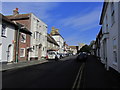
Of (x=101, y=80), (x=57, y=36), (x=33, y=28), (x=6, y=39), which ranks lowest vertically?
(x=101, y=80)

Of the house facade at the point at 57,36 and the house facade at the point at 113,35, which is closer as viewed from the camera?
the house facade at the point at 113,35

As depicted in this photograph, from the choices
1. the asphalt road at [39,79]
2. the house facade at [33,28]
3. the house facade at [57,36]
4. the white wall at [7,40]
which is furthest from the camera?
the house facade at [57,36]

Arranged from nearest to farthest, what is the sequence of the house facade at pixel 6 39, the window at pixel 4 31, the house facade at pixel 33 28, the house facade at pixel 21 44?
the house facade at pixel 6 39, the window at pixel 4 31, the house facade at pixel 21 44, the house facade at pixel 33 28

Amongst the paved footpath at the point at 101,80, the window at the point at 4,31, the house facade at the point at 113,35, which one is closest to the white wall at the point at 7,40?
the window at the point at 4,31

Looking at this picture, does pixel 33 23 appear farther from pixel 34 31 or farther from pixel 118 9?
pixel 118 9

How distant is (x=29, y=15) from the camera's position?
25922 millimetres

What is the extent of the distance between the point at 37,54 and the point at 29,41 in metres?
4.90

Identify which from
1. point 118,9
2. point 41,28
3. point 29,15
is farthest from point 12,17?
point 118,9

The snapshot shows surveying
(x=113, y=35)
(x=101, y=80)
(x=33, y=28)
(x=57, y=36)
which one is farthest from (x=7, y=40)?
(x=57, y=36)

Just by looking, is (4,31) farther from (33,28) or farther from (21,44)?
(33,28)

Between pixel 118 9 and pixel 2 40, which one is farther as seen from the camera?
pixel 2 40

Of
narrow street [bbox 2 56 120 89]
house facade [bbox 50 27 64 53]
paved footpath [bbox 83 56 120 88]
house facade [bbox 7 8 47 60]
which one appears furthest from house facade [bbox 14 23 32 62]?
house facade [bbox 50 27 64 53]

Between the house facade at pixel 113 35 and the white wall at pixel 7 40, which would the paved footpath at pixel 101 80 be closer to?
the house facade at pixel 113 35

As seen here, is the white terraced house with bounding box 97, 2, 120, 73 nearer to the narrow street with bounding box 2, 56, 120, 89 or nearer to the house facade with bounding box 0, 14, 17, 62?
the narrow street with bounding box 2, 56, 120, 89
